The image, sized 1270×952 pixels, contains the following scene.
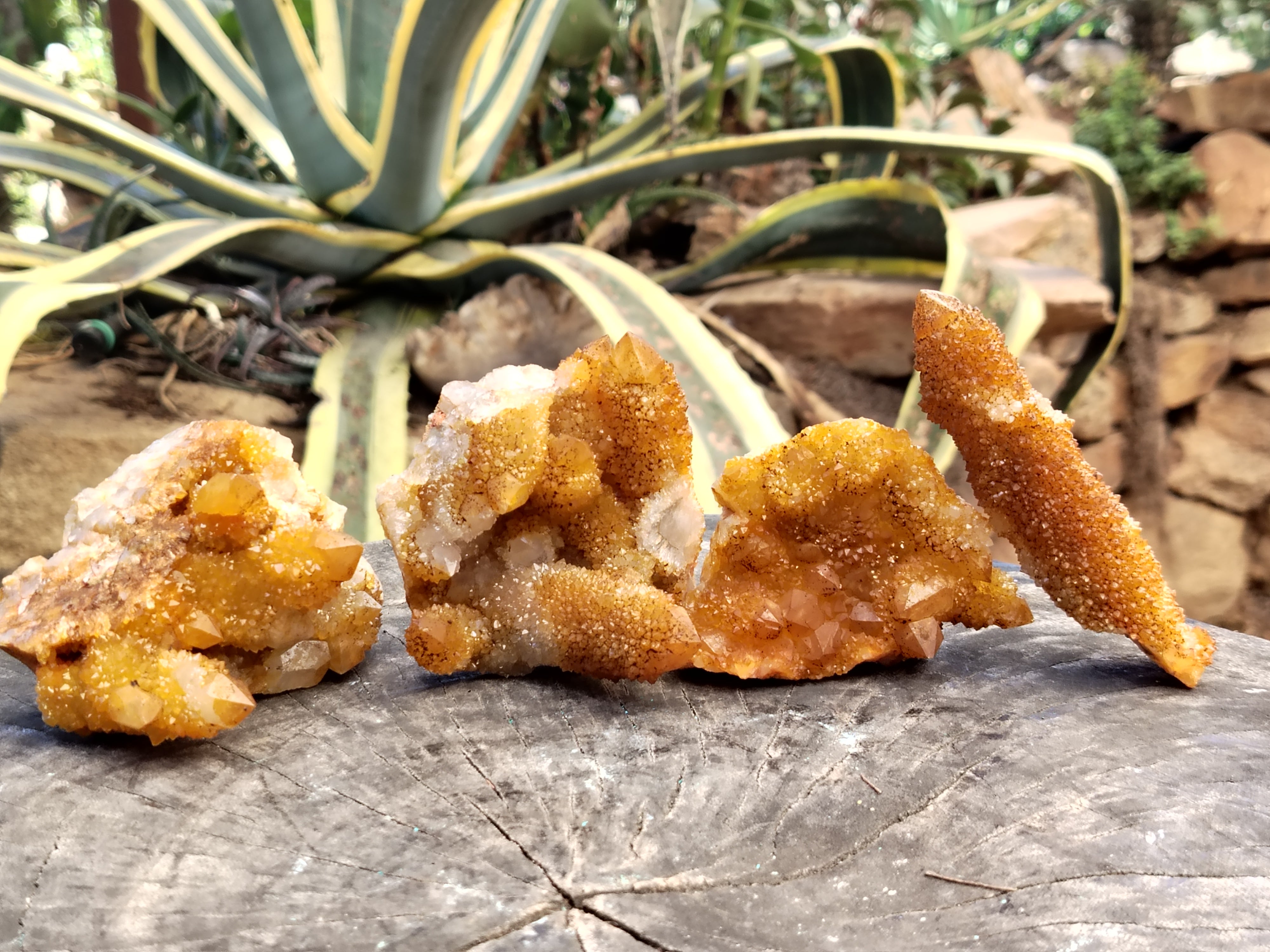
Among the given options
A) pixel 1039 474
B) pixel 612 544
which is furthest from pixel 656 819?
pixel 1039 474

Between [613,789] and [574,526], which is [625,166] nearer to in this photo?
[574,526]

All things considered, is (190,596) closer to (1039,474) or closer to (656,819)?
(656,819)

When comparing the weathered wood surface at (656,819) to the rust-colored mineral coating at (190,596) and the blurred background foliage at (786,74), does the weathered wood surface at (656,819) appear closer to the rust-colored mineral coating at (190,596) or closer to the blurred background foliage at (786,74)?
the rust-colored mineral coating at (190,596)

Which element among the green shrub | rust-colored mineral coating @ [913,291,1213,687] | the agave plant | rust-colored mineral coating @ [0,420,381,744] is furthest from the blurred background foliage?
rust-colored mineral coating @ [0,420,381,744]

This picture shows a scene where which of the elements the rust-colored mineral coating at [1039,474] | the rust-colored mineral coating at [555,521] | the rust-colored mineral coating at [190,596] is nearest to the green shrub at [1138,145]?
the rust-colored mineral coating at [1039,474]

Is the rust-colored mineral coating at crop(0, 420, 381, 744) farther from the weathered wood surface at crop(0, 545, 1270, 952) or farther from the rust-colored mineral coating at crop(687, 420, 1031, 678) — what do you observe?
the rust-colored mineral coating at crop(687, 420, 1031, 678)

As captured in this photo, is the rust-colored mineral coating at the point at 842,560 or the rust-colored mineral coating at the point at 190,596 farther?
the rust-colored mineral coating at the point at 842,560

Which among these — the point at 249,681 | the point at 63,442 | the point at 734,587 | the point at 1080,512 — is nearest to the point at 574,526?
the point at 734,587

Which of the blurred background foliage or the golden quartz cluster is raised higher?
the blurred background foliage
